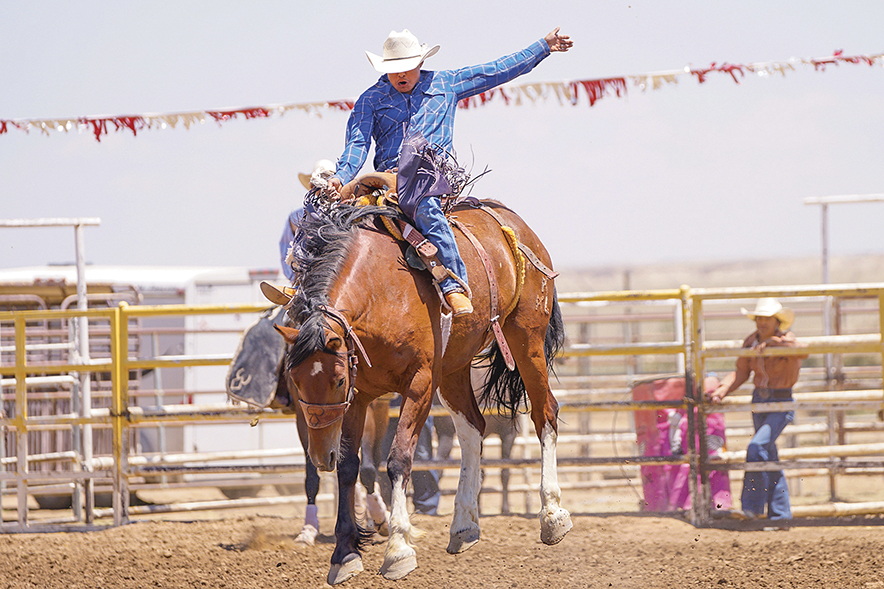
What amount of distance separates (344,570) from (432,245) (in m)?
1.41

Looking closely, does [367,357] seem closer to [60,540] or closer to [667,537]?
[667,537]

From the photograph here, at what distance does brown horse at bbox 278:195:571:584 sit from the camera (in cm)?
349

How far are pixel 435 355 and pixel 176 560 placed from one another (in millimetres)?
2618

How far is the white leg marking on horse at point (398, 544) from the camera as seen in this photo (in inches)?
144

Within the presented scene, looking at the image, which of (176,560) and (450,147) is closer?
(450,147)

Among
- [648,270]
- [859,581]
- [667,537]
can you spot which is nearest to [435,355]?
[859,581]

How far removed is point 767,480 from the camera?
21.9ft

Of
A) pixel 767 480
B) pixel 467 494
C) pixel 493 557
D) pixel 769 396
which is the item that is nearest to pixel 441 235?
pixel 467 494

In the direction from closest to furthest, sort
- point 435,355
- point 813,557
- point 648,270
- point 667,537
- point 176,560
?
point 435,355
point 813,557
point 176,560
point 667,537
point 648,270

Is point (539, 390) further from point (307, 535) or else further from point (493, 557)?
point (307, 535)

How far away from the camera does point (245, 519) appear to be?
694cm

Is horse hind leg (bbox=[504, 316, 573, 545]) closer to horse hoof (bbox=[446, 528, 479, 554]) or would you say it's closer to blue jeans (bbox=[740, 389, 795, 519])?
horse hoof (bbox=[446, 528, 479, 554])

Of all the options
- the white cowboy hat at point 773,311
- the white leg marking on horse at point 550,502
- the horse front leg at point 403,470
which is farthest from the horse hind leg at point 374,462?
the white cowboy hat at point 773,311

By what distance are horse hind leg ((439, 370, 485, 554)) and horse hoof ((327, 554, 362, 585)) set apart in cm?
62
